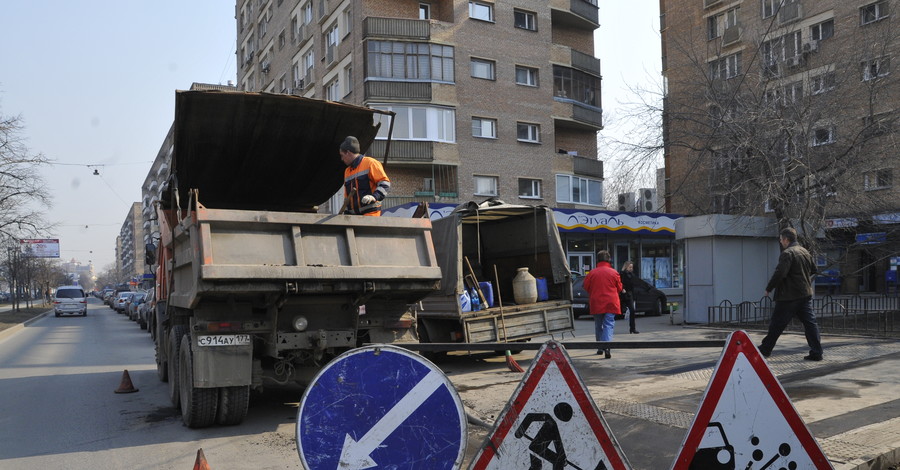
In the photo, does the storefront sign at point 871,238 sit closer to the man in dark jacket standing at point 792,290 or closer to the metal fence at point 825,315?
the metal fence at point 825,315

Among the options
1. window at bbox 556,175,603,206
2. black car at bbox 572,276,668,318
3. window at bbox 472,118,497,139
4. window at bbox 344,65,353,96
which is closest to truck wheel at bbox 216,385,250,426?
black car at bbox 572,276,668,318

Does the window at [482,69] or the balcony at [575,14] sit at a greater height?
the balcony at [575,14]

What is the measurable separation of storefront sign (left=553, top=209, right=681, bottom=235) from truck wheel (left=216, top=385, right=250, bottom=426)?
2102 cm

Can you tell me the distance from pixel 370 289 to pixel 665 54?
2690 centimetres

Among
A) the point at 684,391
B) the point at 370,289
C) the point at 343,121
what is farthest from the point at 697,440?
the point at 343,121

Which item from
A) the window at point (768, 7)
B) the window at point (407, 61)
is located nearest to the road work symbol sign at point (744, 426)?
the window at point (407, 61)

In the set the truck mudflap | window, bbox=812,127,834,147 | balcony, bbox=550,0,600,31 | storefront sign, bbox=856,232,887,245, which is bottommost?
the truck mudflap

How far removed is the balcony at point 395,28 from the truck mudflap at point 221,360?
25836 millimetres

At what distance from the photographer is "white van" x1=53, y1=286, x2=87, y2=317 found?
39.9 meters

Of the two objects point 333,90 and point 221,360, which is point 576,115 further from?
point 221,360

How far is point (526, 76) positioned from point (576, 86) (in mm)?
3521

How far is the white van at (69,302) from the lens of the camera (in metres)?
39.9

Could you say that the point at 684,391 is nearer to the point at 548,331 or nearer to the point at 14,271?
the point at 548,331

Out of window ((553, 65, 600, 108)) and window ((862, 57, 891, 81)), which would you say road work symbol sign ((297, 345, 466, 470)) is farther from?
window ((553, 65, 600, 108))
